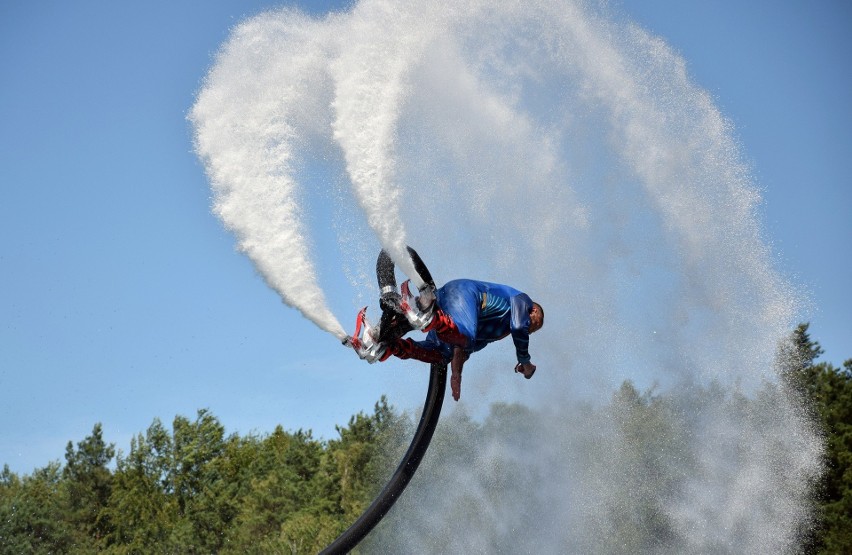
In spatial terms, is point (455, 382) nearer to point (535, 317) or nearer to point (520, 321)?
point (520, 321)

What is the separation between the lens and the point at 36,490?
176 feet

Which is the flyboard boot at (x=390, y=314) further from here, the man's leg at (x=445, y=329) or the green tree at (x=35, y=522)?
the green tree at (x=35, y=522)

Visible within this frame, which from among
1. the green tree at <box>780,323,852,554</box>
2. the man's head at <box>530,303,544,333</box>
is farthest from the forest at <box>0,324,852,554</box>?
the man's head at <box>530,303,544,333</box>

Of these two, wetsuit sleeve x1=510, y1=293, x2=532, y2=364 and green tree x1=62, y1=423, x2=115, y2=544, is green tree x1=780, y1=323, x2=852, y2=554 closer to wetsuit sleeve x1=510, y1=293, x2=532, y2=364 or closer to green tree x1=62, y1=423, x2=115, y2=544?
wetsuit sleeve x1=510, y1=293, x2=532, y2=364

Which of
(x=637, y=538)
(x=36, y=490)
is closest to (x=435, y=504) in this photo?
(x=637, y=538)

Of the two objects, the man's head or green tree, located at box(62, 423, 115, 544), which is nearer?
the man's head

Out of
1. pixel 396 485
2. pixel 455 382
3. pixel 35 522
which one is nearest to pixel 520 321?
pixel 455 382

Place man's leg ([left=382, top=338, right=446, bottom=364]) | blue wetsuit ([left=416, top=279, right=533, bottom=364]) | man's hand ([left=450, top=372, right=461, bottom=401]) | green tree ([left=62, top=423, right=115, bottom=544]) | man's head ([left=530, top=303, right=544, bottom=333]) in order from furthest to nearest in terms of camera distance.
→ green tree ([left=62, top=423, right=115, bottom=544]), man's head ([left=530, top=303, right=544, bottom=333]), man's hand ([left=450, top=372, right=461, bottom=401]), blue wetsuit ([left=416, top=279, right=533, bottom=364]), man's leg ([left=382, top=338, right=446, bottom=364])

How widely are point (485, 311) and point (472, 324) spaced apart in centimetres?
55

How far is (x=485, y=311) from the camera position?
39.4 ft

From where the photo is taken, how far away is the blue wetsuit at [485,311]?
11641 mm

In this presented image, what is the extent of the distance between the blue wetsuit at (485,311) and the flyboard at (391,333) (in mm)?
633

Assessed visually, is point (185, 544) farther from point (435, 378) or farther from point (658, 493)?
point (435, 378)

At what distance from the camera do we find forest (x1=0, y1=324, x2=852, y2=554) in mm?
33062
